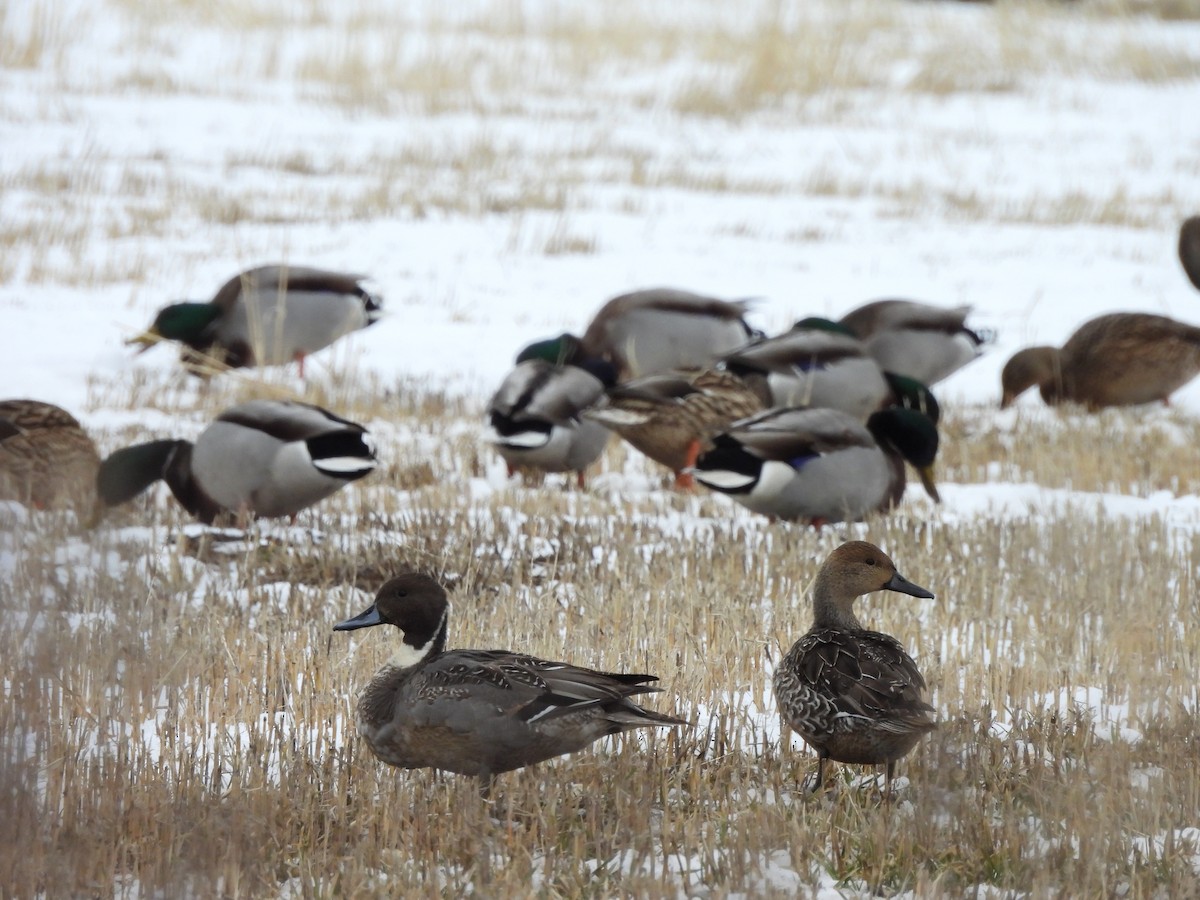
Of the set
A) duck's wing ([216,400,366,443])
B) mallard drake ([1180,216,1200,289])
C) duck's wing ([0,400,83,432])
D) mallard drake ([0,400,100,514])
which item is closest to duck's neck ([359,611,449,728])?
duck's wing ([216,400,366,443])

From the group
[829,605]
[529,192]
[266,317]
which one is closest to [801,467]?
[829,605]

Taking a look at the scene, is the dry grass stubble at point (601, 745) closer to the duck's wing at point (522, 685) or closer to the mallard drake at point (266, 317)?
the duck's wing at point (522, 685)

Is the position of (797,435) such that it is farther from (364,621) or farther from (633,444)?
(364,621)

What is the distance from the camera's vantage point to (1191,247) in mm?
11773

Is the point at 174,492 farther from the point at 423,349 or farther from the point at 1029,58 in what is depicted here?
the point at 1029,58

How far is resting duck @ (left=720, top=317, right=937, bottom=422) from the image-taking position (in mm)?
9289

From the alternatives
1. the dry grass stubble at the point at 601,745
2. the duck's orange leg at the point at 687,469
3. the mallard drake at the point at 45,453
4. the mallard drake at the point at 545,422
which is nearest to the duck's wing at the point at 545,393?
the mallard drake at the point at 545,422

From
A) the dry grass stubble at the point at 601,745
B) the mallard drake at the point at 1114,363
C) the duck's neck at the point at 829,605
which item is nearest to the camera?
the dry grass stubble at the point at 601,745

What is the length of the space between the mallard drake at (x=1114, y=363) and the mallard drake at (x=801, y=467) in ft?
13.9

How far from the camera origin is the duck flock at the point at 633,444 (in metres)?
4.04

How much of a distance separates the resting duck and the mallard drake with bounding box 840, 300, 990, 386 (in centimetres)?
148

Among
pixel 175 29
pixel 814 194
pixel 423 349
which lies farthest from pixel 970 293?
pixel 175 29

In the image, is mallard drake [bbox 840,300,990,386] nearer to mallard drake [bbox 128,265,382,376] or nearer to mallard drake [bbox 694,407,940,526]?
mallard drake [bbox 694,407,940,526]

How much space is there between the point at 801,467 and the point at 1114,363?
4.78 meters
